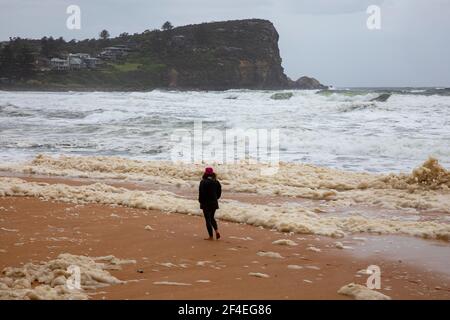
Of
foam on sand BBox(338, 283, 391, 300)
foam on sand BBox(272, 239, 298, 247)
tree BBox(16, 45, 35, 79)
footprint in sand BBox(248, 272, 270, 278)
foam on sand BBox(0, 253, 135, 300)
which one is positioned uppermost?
tree BBox(16, 45, 35, 79)

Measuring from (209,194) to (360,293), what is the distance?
3676 mm

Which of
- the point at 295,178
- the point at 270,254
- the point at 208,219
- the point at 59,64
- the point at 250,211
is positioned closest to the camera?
the point at 270,254

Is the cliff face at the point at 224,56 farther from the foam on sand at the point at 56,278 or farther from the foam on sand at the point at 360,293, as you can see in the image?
the foam on sand at the point at 360,293

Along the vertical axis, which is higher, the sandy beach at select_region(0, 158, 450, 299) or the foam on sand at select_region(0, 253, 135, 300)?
the foam on sand at select_region(0, 253, 135, 300)

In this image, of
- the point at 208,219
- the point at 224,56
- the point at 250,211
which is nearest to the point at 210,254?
the point at 208,219

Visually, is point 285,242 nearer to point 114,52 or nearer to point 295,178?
point 295,178

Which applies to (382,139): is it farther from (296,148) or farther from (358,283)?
(358,283)

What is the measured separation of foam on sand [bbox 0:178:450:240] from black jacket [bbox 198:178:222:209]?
5.82 ft

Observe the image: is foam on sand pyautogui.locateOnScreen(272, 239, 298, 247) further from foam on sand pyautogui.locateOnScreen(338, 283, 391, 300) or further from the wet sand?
foam on sand pyautogui.locateOnScreen(338, 283, 391, 300)

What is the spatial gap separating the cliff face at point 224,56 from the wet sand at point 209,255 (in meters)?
102

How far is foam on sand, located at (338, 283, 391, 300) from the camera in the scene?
6.13m

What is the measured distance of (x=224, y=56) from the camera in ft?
402

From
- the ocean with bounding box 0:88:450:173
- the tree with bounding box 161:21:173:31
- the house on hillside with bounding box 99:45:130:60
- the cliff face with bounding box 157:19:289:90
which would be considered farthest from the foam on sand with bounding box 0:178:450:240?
the tree with bounding box 161:21:173:31

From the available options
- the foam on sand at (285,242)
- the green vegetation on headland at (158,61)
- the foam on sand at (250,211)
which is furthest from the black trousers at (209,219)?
the green vegetation on headland at (158,61)
